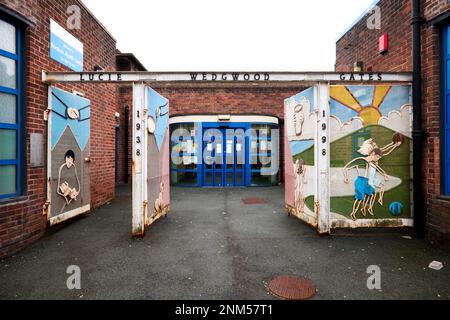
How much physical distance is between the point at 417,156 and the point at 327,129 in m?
1.69

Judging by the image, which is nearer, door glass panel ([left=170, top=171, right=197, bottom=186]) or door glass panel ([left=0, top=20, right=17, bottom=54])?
door glass panel ([left=0, top=20, right=17, bottom=54])

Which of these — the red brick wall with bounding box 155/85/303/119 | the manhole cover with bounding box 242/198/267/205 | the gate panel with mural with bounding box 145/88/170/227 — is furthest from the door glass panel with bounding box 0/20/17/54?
the red brick wall with bounding box 155/85/303/119

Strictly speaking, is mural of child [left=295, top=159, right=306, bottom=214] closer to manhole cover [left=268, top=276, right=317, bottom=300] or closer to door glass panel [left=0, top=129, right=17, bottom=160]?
manhole cover [left=268, top=276, right=317, bottom=300]

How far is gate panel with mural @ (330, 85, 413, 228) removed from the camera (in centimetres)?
486

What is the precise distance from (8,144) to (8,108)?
56cm

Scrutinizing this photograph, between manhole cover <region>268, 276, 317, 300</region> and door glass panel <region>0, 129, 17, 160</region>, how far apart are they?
437cm

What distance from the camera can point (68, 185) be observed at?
219 inches

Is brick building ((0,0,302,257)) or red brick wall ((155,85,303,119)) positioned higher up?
red brick wall ((155,85,303,119))

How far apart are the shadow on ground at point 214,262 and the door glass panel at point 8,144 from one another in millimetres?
1530

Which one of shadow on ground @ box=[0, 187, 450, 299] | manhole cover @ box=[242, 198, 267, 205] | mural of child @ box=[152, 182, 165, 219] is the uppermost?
mural of child @ box=[152, 182, 165, 219]

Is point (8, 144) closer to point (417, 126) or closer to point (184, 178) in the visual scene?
point (417, 126)

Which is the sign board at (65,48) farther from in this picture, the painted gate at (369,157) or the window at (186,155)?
the window at (186,155)

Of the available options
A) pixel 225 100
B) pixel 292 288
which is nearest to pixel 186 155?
pixel 225 100
